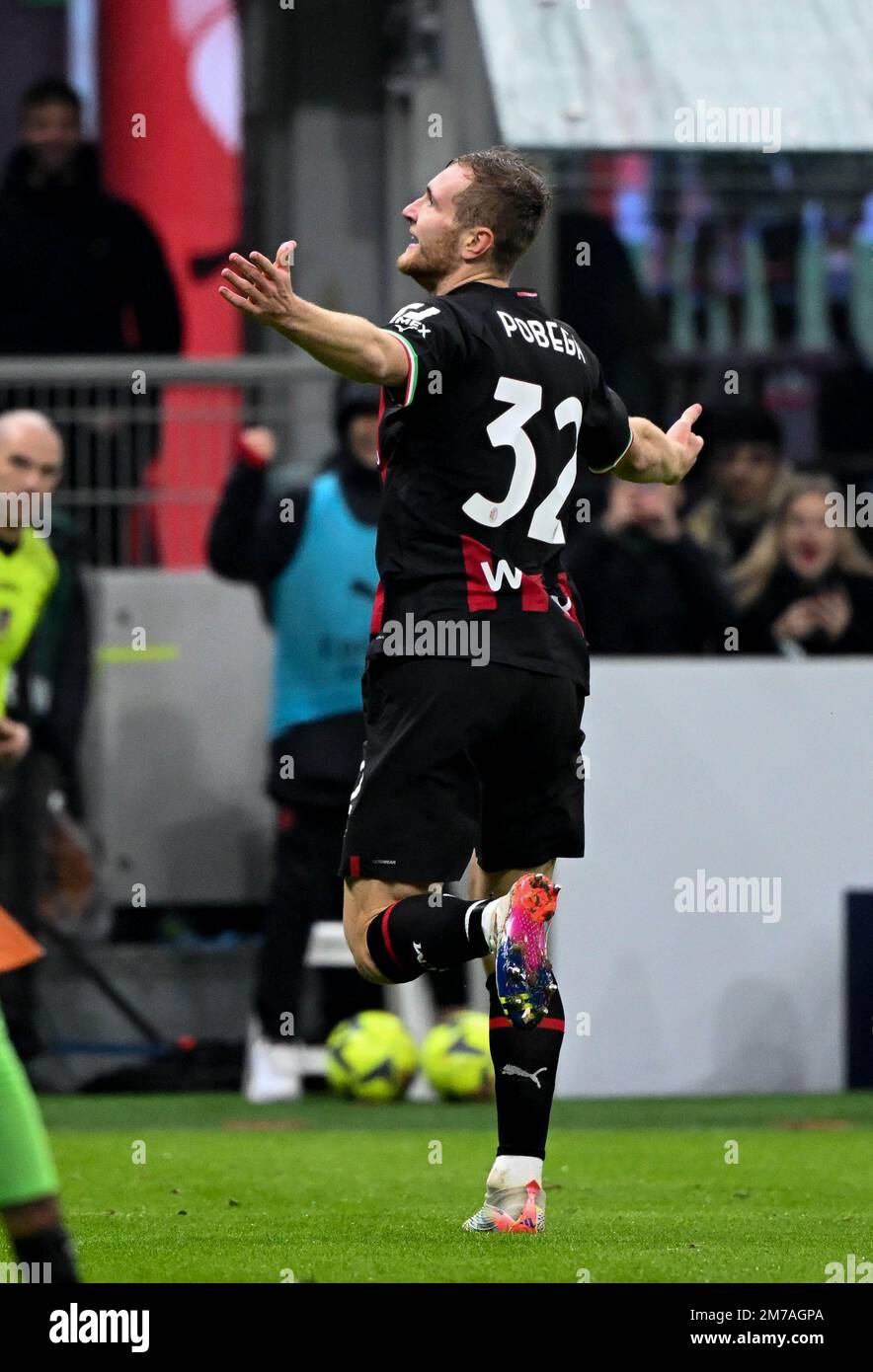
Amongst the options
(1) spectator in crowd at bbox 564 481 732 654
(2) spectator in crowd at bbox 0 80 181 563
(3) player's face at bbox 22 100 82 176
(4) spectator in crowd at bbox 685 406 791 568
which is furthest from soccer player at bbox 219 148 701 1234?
(3) player's face at bbox 22 100 82 176

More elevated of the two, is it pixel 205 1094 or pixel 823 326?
pixel 823 326

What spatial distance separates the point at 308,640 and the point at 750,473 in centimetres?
214

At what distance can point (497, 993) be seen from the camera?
507cm

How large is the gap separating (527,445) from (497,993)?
3.92ft

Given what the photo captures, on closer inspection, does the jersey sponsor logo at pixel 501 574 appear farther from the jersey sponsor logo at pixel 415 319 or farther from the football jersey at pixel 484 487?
the jersey sponsor logo at pixel 415 319

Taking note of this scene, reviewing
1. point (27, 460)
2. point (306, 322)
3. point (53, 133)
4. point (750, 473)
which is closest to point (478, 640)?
point (306, 322)

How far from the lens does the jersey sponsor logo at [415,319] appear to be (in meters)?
5.11

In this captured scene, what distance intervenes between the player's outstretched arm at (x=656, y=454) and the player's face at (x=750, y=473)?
437 centimetres

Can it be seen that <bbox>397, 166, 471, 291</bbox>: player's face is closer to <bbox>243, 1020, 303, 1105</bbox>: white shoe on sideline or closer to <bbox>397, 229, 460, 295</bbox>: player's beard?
<bbox>397, 229, 460, 295</bbox>: player's beard

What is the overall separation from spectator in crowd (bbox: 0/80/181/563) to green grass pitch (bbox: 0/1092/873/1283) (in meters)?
3.70

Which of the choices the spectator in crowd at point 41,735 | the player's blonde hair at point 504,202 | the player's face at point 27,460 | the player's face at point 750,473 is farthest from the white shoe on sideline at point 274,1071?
the player's blonde hair at point 504,202

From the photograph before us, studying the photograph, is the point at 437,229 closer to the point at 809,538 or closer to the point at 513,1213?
the point at 513,1213
